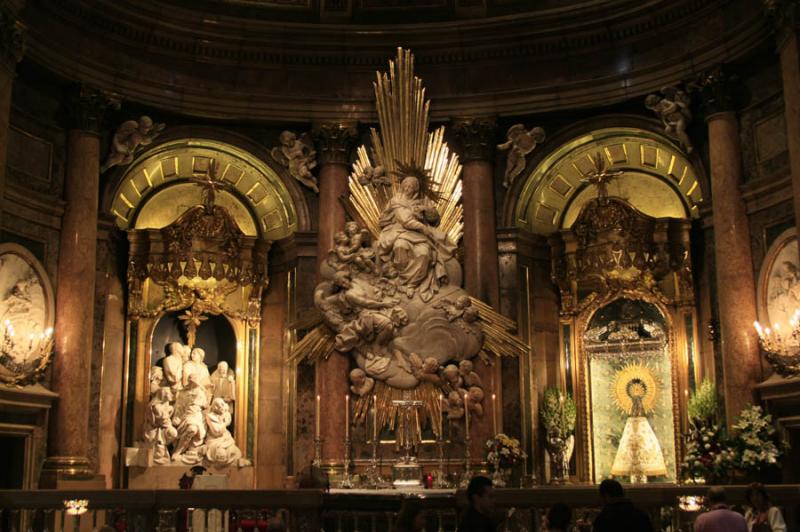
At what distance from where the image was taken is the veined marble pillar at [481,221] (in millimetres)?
18266

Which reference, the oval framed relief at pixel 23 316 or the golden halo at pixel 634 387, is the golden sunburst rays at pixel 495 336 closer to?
the golden halo at pixel 634 387

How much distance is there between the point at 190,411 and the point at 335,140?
218 inches

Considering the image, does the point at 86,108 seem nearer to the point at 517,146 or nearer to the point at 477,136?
the point at 477,136

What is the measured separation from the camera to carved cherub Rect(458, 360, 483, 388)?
17578 mm

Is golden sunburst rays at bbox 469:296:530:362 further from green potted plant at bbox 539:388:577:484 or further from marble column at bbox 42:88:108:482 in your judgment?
marble column at bbox 42:88:108:482

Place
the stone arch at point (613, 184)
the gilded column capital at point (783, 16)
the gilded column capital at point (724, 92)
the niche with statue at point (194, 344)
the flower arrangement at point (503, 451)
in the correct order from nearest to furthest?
1. the gilded column capital at point (783, 16)
2. the gilded column capital at point (724, 92)
3. the flower arrangement at point (503, 451)
4. the niche with statue at point (194, 344)
5. the stone arch at point (613, 184)

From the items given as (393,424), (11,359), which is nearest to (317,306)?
(393,424)

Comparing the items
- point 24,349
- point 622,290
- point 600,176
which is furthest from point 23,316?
point 622,290

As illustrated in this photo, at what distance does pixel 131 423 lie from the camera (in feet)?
61.8

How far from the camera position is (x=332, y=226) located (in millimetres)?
19000

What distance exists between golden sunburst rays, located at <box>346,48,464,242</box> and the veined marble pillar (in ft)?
0.69

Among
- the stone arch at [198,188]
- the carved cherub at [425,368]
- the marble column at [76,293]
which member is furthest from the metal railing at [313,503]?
the stone arch at [198,188]

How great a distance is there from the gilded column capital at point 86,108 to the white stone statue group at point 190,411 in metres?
4.33

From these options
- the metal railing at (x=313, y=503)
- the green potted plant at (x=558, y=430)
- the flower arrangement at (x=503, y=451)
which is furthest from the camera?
the green potted plant at (x=558, y=430)
